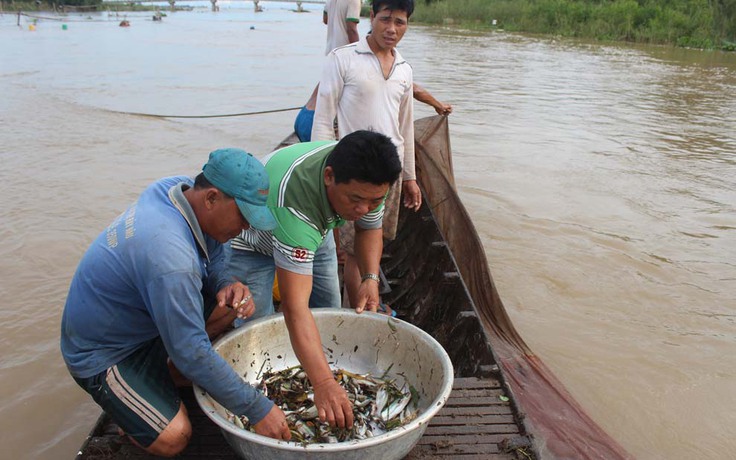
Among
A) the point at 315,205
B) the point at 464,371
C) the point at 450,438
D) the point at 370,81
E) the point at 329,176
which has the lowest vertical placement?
the point at 464,371

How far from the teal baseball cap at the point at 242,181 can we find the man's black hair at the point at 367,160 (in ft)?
0.89

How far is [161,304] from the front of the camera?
1659 millimetres

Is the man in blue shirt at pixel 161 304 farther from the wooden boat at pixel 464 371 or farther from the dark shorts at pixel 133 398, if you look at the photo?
the wooden boat at pixel 464 371

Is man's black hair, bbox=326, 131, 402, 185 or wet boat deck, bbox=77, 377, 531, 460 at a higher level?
man's black hair, bbox=326, 131, 402, 185

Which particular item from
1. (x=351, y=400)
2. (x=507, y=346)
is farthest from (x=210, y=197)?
(x=507, y=346)

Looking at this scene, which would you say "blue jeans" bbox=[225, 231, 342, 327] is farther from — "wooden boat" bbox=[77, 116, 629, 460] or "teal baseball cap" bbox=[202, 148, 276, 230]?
"teal baseball cap" bbox=[202, 148, 276, 230]

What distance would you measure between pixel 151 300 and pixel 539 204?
5.76 metres

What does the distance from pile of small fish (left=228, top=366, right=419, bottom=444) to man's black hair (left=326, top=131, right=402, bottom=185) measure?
0.87 meters

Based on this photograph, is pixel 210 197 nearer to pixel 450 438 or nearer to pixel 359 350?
pixel 359 350

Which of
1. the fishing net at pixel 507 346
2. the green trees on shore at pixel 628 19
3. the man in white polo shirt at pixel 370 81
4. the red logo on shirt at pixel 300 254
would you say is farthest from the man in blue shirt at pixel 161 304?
the green trees on shore at pixel 628 19

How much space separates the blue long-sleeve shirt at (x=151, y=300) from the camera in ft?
5.47

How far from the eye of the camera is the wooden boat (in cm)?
207

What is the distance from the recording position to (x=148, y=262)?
1655mm

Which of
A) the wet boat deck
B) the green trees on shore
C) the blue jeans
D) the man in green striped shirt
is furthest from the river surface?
the green trees on shore
